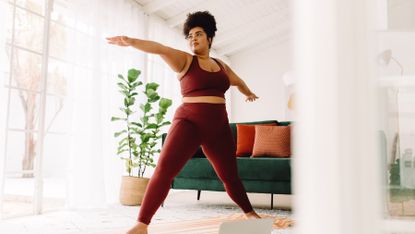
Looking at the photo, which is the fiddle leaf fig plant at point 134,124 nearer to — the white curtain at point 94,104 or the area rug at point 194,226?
the white curtain at point 94,104

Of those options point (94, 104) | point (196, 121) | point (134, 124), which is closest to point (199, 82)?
point (196, 121)

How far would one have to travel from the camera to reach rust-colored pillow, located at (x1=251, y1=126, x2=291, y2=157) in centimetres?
361

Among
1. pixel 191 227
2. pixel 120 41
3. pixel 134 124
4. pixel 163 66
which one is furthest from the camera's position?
pixel 163 66

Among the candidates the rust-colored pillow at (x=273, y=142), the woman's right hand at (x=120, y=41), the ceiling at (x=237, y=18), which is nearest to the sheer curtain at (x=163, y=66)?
the ceiling at (x=237, y=18)

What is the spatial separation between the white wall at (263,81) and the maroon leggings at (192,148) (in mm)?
5307

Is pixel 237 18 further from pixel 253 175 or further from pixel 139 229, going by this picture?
pixel 139 229

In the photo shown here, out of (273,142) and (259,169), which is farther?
(273,142)

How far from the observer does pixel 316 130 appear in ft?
1.04

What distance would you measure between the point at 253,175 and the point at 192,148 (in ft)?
4.43

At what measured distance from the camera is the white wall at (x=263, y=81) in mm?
7406

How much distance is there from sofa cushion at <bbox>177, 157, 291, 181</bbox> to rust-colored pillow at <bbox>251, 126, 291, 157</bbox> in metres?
0.38

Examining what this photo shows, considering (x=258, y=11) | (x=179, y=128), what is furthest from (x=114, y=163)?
(x=258, y=11)

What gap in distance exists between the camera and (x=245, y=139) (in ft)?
13.0

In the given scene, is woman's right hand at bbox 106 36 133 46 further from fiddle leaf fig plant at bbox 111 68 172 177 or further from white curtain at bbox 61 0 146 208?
fiddle leaf fig plant at bbox 111 68 172 177
